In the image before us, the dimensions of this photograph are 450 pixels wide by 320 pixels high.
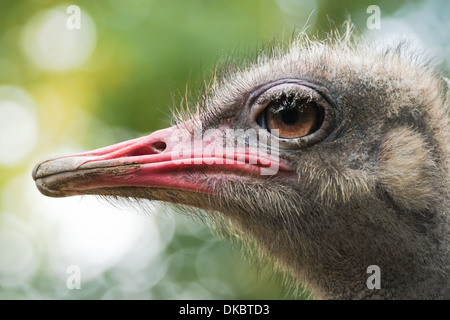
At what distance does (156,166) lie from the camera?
225 centimetres

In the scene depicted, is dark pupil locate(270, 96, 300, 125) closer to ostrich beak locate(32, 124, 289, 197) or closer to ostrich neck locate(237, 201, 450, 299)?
ostrich beak locate(32, 124, 289, 197)

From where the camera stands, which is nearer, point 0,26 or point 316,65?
point 316,65

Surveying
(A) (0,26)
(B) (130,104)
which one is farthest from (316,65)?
(A) (0,26)

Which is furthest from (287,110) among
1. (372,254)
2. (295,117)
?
(372,254)

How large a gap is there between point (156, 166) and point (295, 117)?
511 mm

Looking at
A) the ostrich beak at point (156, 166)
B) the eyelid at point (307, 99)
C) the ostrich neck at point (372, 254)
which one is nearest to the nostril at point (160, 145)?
the ostrich beak at point (156, 166)

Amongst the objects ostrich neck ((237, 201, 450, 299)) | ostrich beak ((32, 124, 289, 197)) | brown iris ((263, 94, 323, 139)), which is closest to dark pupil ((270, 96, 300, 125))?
brown iris ((263, 94, 323, 139))

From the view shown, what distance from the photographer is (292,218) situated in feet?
7.81

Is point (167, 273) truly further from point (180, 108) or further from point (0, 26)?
point (180, 108)

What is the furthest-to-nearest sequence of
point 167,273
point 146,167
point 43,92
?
point 167,273
point 43,92
point 146,167

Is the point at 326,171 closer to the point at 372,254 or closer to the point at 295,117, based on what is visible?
the point at 295,117

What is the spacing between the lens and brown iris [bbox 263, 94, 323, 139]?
227 centimetres

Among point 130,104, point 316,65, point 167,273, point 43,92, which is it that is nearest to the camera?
point 316,65

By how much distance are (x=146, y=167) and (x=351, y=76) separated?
2.65ft
